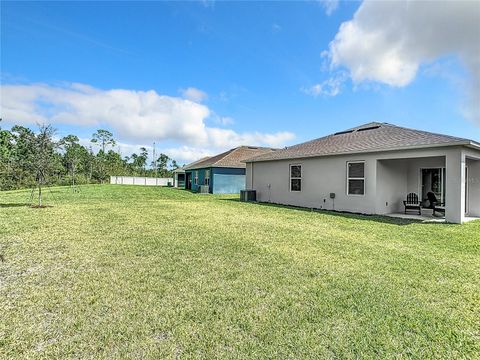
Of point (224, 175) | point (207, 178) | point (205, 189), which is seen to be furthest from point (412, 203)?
point (207, 178)

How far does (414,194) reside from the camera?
42.5 feet

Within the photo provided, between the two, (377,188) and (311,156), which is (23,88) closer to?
(311,156)

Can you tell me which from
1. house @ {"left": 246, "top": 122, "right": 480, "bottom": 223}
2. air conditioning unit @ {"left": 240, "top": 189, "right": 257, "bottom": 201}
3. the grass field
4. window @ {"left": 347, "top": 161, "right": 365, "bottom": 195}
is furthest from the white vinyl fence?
the grass field

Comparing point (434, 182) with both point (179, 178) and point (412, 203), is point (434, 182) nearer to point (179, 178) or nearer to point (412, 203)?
point (412, 203)

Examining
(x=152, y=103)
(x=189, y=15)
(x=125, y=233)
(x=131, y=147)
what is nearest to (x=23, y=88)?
(x=152, y=103)

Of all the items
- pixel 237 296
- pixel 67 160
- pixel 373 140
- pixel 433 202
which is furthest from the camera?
pixel 67 160

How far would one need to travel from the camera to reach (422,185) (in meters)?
12.9

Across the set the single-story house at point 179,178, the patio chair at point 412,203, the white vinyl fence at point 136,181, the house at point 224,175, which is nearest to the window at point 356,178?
the patio chair at point 412,203

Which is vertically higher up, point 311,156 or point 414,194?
point 311,156

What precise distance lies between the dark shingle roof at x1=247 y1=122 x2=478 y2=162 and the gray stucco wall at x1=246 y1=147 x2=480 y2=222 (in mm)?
368

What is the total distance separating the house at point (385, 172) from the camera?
9.66 m

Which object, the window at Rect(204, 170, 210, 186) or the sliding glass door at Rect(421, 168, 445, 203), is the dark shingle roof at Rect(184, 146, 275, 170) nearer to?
the window at Rect(204, 170, 210, 186)

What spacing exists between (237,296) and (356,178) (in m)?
10.6

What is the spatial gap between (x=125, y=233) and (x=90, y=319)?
449cm
